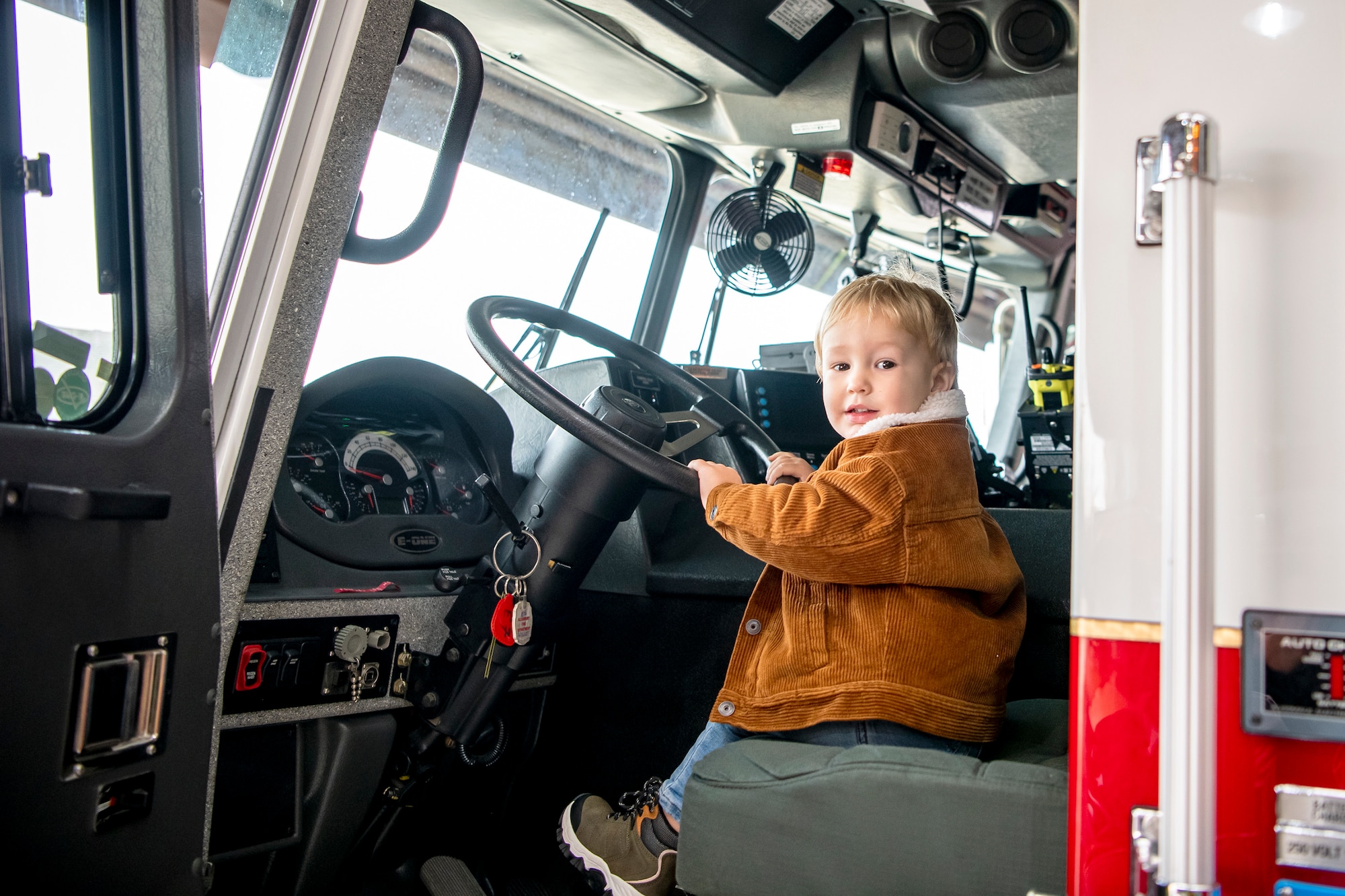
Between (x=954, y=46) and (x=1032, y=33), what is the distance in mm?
210

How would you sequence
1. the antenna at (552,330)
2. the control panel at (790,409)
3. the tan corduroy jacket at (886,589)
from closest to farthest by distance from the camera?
the tan corduroy jacket at (886,589) < the control panel at (790,409) < the antenna at (552,330)

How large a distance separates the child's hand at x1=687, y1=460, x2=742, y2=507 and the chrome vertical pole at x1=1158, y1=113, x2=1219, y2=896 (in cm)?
62

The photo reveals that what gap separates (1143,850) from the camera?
81 cm

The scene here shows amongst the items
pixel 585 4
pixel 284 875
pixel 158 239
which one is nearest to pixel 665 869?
pixel 284 875

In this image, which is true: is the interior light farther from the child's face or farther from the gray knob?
the gray knob

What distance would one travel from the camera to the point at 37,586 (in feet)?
2.91

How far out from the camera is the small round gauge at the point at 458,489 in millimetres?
1938

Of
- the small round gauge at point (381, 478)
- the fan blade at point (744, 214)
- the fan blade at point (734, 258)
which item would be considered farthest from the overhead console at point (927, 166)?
the small round gauge at point (381, 478)

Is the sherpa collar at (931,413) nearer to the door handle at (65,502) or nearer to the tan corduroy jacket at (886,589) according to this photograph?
the tan corduroy jacket at (886,589)

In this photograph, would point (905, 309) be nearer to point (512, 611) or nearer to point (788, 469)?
point (788, 469)

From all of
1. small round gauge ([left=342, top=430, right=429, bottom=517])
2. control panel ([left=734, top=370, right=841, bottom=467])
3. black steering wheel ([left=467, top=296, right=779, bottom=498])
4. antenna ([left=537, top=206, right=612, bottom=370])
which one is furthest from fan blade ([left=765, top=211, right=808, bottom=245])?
small round gauge ([left=342, top=430, right=429, bottom=517])

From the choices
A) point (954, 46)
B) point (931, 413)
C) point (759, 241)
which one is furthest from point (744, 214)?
point (931, 413)

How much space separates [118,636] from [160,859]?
0.80 feet

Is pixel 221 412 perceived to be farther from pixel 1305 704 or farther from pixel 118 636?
pixel 1305 704
